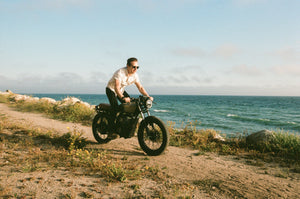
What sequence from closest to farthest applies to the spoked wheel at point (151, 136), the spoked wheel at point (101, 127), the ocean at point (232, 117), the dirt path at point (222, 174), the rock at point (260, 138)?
the dirt path at point (222, 174) → the spoked wheel at point (151, 136) → the spoked wheel at point (101, 127) → the rock at point (260, 138) → the ocean at point (232, 117)

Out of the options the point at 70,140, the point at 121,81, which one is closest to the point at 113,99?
the point at 121,81

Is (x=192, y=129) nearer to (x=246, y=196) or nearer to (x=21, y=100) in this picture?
(x=246, y=196)

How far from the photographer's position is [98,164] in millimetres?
4461

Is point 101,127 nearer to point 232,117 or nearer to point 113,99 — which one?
point 113,99

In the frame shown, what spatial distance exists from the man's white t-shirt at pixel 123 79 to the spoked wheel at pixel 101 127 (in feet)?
3.59

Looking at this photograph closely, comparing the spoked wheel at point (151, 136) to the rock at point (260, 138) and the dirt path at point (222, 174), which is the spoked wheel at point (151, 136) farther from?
the rock at point (260, 138)

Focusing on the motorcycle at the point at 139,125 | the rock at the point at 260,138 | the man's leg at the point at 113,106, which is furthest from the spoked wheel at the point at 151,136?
the rock at the point at 260,138

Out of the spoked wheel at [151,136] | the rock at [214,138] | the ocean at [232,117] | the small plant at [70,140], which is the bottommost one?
the ocean at [232,117]

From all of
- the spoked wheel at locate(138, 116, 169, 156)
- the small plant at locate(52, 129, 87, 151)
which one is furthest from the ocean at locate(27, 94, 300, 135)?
the small plant at locate(52, 129, 87, 151)

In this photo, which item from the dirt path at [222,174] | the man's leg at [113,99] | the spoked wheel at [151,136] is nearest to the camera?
the dirt path at [222,174]

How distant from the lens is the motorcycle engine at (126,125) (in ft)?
18.6

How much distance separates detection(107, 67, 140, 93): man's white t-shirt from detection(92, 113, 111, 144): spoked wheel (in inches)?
43.1

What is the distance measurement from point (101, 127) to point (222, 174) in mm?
3851

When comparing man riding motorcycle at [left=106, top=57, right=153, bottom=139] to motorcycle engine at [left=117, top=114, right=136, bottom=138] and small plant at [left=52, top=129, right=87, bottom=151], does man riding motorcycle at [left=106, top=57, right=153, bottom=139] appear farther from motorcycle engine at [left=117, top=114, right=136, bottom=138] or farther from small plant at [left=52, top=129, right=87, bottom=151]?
small plant at [left=52, top=129, right=87, bottom=151]
